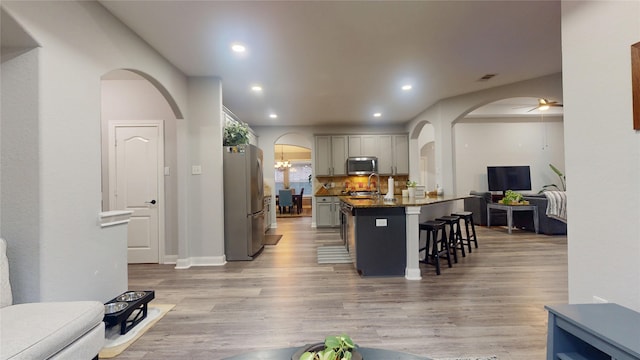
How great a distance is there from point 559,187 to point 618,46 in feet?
26.5

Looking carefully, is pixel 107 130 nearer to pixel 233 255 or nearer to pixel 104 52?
pixel 104 52

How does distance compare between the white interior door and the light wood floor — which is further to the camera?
the white interior door

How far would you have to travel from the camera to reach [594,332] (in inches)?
48.2

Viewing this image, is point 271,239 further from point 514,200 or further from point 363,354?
point 514,200

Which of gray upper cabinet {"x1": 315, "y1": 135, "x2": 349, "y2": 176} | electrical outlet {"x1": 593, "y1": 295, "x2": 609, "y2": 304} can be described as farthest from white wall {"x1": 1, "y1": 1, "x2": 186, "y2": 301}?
A: gray upper cabinet {"x1": 315, "y1": 135, "x2": 349, "y2": 176}

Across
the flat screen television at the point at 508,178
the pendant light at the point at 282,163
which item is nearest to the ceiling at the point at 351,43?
the flat screen television at the point at 508,178

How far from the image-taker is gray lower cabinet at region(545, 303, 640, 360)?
45.3 inches

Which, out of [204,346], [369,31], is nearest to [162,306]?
[204,346]

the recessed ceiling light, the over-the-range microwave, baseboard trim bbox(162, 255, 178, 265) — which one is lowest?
baseboard trim bbox(162, 255, 178, 265)

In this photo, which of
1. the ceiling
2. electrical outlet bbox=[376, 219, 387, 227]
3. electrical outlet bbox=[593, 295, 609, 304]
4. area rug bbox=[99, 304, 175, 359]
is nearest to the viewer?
electrical outlet bbox=[593, 295, 609, 304]

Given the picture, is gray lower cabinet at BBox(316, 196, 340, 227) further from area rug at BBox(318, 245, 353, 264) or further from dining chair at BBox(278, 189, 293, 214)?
dining chair at BBox(278, 189, 293, 214)

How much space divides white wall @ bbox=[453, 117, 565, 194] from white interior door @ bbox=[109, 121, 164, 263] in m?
7.39

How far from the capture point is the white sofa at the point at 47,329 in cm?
123

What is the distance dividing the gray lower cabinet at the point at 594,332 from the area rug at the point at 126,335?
2.72 meters
